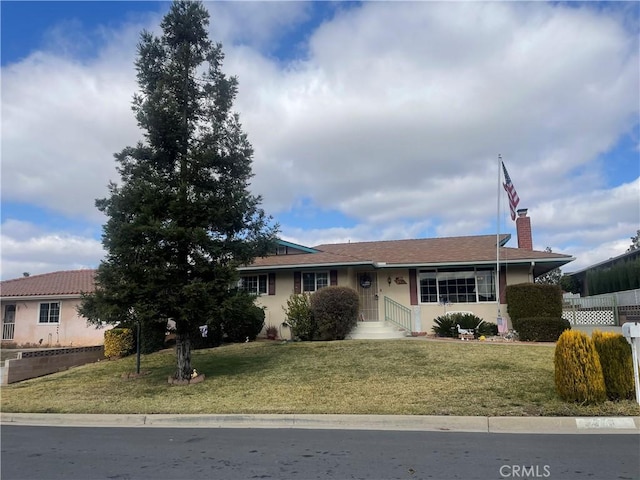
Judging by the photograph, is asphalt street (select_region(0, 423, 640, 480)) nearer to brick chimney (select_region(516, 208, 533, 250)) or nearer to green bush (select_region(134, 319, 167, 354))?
green bush (select_region(134, 319, 167, 354))

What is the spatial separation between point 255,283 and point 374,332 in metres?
5.62

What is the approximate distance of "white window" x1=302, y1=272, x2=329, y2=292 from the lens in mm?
19891

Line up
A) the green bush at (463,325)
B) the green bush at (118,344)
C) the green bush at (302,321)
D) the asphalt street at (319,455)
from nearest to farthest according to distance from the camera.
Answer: the asphalt street at (319,455)
the green bush at (463,325)
the green bush at (302,321)
the green bush at (118,344)

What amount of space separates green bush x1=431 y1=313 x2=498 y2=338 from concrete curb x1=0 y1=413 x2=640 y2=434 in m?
9.94

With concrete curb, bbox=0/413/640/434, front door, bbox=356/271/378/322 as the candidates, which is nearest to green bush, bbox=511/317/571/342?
front door, bbox=356/271/378/322

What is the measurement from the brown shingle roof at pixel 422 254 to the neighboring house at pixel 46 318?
896cm

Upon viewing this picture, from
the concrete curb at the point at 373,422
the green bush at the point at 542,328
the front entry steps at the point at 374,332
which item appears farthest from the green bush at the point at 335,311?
the concrete curb at the point at 373,422

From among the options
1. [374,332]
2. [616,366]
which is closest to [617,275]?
[374,332]

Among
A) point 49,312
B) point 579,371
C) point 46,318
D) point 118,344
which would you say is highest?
point 49,312

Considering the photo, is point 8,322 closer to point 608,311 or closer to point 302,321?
point 302,321

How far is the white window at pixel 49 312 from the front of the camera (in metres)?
23.1

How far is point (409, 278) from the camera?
20156 millimetres

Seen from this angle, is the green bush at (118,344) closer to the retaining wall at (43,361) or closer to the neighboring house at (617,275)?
the retaining wall at (43,361)

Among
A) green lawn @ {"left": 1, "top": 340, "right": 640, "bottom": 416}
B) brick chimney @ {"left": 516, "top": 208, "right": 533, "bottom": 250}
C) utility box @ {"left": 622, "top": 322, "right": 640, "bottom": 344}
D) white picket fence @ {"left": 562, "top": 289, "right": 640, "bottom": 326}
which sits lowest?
green lawn @ {"left": 1, "top": 340, "right": 640, "bottom": 416}
